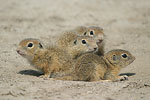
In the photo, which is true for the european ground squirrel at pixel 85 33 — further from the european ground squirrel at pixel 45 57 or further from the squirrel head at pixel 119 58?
the european ground squirrel at pixel 45 57

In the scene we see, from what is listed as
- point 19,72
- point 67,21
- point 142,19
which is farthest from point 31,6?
point 19,72

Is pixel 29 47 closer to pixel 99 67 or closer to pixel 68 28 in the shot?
pixel 99 67

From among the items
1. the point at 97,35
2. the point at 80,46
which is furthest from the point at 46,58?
the point at 97,35

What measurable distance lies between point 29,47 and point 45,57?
40 centimetres

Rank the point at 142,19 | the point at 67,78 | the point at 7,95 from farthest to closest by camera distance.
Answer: the point at 142,19, the point at 67,78, the point at 7,95

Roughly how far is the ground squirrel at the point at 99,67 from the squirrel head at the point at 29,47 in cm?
80

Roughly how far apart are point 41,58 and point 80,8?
7.37 m

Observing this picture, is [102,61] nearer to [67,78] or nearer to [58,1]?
[67,78]

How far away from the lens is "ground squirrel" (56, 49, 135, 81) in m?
7.26

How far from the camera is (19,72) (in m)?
7.70

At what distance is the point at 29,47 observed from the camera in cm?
755

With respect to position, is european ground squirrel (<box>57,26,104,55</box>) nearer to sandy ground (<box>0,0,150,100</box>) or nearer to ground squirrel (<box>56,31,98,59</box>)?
ground squirrel (<box>56,31,98,59</box>)

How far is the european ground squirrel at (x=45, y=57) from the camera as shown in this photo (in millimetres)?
7457

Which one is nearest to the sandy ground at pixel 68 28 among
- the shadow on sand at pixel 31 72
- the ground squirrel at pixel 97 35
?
the shadow on sand at pixel 31 72
